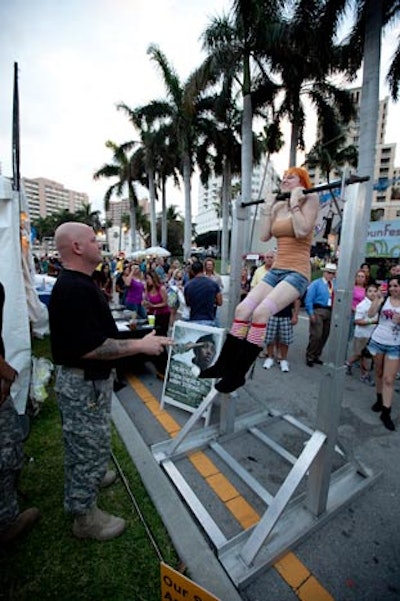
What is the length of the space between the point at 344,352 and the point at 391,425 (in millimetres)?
2396

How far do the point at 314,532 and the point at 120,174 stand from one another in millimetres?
31895

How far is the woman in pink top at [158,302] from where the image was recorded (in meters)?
5.40

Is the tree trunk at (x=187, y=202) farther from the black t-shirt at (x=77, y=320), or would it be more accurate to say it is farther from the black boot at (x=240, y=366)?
the black t-shirt at (x=77, y=320)

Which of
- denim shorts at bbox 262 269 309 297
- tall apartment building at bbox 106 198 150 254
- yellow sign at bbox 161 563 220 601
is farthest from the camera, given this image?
tall apartment building at bbox 106 198 150 254

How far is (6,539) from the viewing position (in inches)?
81.4

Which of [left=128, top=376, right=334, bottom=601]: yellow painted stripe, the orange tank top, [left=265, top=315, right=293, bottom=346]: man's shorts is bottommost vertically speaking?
[left=128, top=376, right=334, bottom=601]: yellow painted stripe

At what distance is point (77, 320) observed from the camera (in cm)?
181

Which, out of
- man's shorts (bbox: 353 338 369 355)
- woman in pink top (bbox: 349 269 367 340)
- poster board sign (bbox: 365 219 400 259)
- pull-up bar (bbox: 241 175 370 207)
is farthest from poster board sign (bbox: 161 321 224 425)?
poster board sign (bbox: 365 219 400 259)

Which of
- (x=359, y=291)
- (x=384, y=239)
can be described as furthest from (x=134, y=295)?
(x=384, y=239)

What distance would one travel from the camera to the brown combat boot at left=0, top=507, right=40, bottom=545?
2068mm

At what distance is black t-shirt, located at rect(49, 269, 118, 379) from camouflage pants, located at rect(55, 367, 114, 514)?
0.35ft

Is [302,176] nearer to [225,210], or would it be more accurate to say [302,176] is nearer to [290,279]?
[290,279]

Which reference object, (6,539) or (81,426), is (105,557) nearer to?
(6,539)

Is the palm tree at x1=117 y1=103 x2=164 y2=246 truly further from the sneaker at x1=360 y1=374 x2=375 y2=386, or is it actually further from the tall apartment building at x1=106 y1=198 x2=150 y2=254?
the sneaker at x1=360 y1=374 x2=375 y2=386
